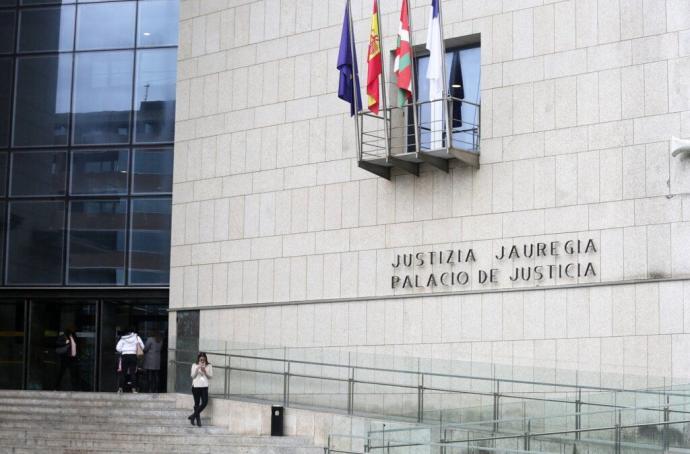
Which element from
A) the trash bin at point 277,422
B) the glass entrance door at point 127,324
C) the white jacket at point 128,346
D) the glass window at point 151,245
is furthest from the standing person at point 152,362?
the trash bin at point 277,422

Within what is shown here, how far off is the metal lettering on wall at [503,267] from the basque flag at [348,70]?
351cm

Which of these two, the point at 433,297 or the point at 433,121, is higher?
the point at 433,121

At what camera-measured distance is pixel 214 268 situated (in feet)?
100

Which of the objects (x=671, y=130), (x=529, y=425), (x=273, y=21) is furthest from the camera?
(x=273, y=21)

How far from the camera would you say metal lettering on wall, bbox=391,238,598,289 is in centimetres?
2430

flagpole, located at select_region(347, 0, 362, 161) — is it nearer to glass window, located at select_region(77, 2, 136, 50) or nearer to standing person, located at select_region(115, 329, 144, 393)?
standing person, located at select_region(115, 329, 144, 393)

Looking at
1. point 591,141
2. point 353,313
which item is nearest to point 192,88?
point 353,313

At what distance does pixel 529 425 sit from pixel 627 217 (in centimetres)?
588

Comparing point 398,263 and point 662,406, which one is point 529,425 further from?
point 398,263

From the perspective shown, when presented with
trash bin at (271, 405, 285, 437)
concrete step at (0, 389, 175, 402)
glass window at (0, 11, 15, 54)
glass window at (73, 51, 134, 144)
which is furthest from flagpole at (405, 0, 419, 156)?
glass window at (0, 11, 15, 54)

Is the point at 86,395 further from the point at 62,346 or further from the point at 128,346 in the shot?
the point at 62,346

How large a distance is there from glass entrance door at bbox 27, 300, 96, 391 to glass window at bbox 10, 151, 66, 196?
296cm

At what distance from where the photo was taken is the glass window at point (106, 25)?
109 ft

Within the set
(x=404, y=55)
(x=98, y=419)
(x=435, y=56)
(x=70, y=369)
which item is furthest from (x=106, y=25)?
(x=98, y=419)
